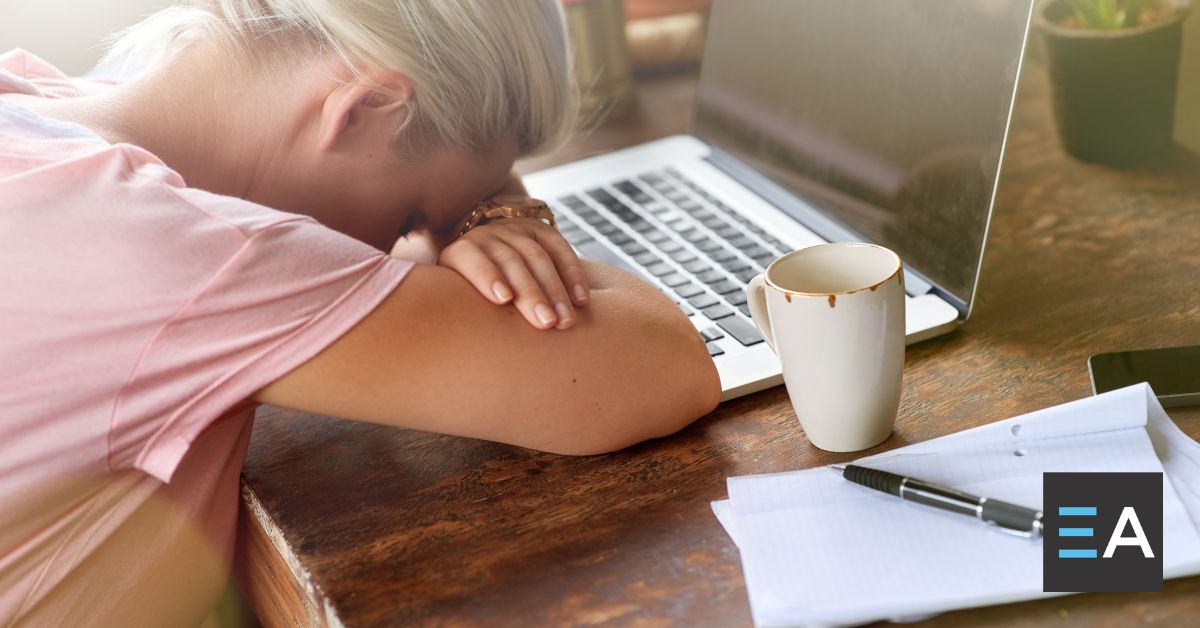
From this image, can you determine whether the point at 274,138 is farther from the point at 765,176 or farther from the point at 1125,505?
the point at 1125,505

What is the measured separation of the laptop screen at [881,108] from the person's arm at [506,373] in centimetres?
26

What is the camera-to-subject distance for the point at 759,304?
781mm

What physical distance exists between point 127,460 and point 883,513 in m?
0.46

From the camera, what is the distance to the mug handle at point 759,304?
78 centimetres

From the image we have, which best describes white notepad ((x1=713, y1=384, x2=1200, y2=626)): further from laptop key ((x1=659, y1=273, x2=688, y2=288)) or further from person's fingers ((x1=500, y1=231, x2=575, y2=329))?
laptop key ((x1=659, y1=273, x2=688, y2=288))

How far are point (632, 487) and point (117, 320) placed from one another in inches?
13.1

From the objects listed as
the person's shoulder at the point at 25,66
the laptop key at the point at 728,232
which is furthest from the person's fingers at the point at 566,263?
the person's shoulder at the point at 25,66

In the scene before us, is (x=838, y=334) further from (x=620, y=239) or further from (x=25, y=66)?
(x=25, y=66)

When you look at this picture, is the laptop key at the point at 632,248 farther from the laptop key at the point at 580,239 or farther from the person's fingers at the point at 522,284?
the person's fingers at the point at 522,284

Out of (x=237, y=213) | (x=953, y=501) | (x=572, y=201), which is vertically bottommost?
(x=572, y=201)

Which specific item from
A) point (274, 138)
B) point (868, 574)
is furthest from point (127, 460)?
point (868, 574)

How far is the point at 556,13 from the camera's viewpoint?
909 mm

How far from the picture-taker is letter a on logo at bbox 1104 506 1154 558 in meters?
0.61

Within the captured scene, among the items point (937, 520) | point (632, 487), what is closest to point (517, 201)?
point (632, 487)
